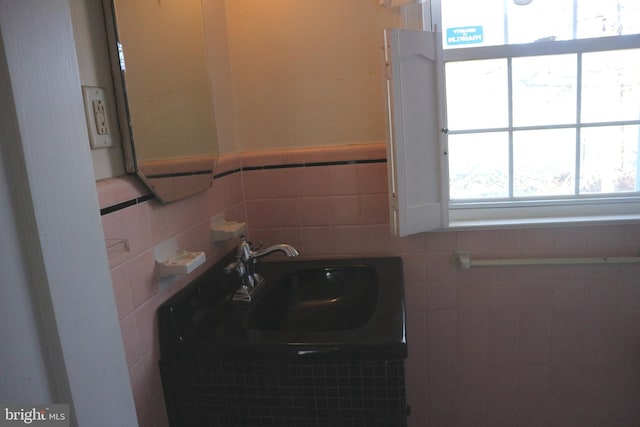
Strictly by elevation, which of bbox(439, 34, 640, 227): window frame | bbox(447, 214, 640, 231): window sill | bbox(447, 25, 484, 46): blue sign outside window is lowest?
bbox(447, 214, 640, 231): window sill

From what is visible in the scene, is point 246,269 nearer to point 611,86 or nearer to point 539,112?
point 539,112

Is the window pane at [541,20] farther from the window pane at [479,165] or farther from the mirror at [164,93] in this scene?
the mirror at [164,93]

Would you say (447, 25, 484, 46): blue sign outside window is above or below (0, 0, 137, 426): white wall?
above

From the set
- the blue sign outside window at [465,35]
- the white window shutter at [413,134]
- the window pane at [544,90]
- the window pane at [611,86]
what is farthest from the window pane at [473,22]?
the window pane at [611,86]

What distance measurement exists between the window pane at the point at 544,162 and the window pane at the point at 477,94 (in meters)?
0.13

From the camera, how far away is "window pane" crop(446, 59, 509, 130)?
66.0 inches

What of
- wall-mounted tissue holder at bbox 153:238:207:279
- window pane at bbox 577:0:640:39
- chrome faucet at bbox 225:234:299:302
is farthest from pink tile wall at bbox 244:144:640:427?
window pane at bbox 577:0:640:39

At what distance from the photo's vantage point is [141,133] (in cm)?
102

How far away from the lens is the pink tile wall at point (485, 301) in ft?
5.50

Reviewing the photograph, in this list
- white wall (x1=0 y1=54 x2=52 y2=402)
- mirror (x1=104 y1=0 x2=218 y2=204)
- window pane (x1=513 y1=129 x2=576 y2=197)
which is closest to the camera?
white wall (x1=0 y1=54 x2=52 y2=402)

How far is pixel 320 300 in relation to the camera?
1613 mm

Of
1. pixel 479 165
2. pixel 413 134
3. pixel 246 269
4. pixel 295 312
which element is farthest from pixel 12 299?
pixel 479 165

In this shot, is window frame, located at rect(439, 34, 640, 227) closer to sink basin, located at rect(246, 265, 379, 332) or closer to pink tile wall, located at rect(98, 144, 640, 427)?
pink tile wall, located at rect(98, 144, 640, 427)

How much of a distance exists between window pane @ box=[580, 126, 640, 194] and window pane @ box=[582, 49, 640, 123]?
54 millimetres
